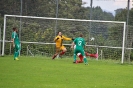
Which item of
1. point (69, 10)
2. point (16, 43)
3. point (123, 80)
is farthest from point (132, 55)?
point (123, 80)

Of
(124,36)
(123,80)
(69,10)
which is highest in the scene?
(69,10)

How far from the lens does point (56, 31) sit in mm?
31016

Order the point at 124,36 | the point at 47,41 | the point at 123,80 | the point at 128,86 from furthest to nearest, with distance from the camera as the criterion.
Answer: the point at 47,41
the point at 124,36
the point at 123,80
the point at 128,86

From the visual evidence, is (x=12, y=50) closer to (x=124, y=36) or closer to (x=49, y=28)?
(x=49, y=28)

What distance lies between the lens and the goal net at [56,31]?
2980 cm

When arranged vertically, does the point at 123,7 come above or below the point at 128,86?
above

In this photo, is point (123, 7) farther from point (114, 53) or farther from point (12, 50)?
point (12, 50)

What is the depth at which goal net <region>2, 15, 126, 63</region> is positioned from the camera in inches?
1173

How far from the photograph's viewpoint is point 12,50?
30.6 metres

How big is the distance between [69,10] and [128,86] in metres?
18.7

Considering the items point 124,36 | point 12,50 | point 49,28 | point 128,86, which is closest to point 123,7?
point 124,36

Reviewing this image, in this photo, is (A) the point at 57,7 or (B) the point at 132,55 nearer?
(B) the point at 132,55

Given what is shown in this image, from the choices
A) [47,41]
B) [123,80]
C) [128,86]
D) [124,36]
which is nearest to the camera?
[128,86]

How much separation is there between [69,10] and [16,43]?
7416 millimetres
